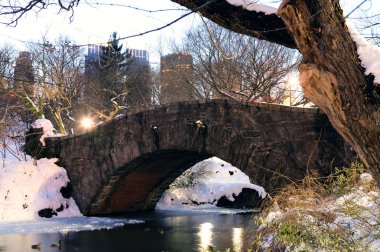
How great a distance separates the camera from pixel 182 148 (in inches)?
480

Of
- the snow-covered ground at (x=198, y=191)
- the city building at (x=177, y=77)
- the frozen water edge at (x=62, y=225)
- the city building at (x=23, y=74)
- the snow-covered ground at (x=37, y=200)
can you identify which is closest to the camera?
the city building at (x=23, y=74)

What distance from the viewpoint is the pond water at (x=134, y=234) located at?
32.4 ft

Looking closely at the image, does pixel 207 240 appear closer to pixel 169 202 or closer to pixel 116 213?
pixel 116 213

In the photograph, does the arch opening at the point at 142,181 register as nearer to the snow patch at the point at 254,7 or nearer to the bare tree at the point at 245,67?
the bare tree at the point at 245,67

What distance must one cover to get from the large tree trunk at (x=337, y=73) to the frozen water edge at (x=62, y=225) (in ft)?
33.3

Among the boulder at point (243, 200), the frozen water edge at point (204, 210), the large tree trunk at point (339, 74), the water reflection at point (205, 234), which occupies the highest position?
the large tree trunk at point (339, 74)

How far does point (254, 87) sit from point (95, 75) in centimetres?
1243

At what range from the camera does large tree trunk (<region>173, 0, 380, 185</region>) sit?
2.71 m

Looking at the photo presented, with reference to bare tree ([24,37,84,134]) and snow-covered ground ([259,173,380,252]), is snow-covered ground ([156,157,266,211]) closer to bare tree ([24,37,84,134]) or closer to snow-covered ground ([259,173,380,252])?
bare tree ([24,37,84,134])

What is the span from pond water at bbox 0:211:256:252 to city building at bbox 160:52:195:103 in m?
10.7

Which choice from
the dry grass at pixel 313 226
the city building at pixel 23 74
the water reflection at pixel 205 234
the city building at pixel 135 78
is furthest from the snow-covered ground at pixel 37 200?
the city building at pixel 135 78

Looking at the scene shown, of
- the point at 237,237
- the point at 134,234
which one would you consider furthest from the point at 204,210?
the point at 237,237

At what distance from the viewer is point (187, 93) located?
26.6m

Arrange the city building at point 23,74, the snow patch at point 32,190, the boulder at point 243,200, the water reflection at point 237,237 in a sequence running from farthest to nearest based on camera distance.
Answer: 1. the boulder at point 243,200
2. the snow patch at point 32,190
3. the water reflection at point 237,237
4. the city building at point 23,74
